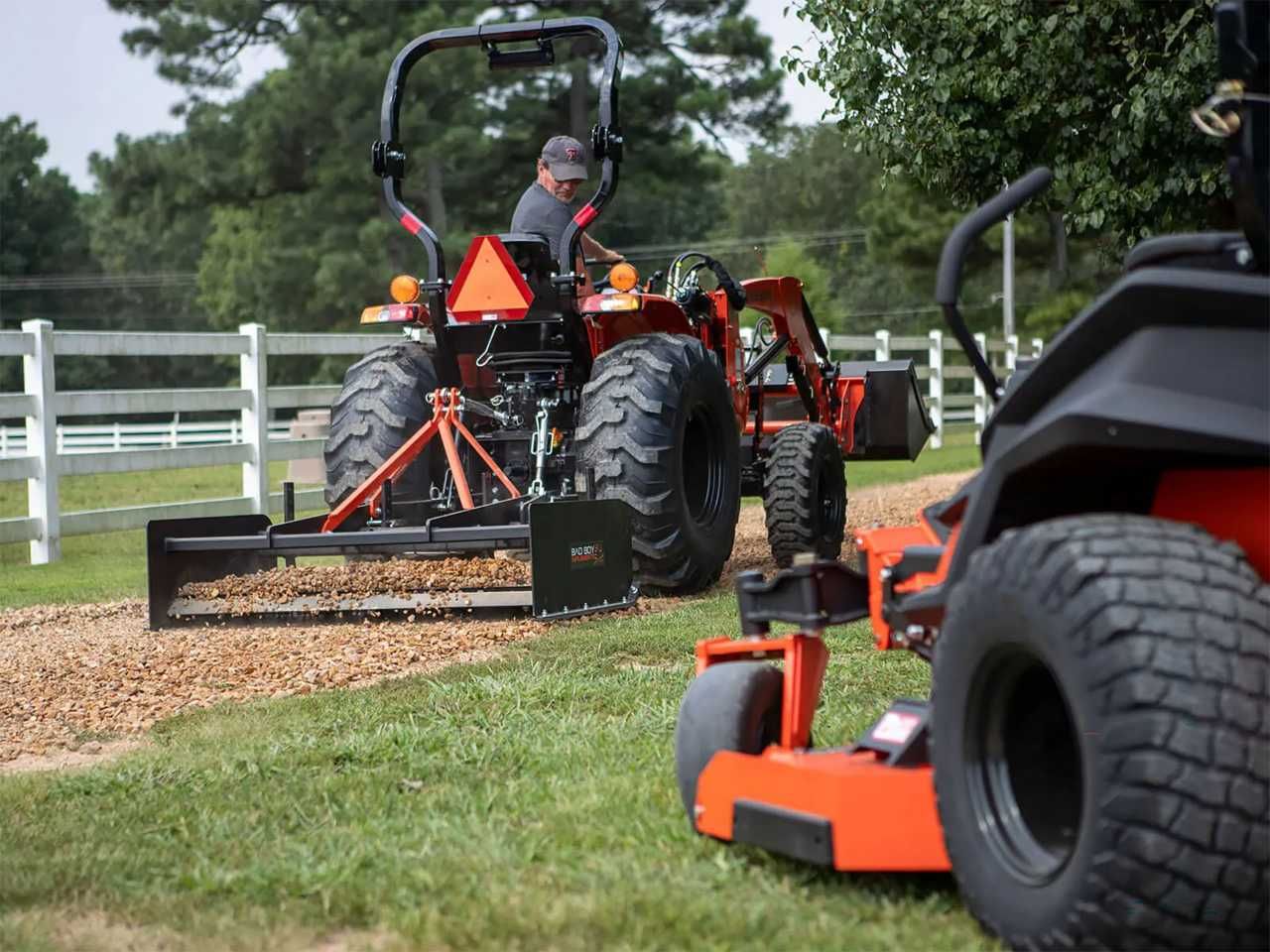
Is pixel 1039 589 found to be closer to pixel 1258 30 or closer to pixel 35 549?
pixel 1258 30

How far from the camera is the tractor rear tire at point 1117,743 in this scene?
246 centimetres

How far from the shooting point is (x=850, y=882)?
323cm

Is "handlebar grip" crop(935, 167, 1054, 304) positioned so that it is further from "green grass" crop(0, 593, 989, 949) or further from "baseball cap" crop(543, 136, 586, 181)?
"baseball cap" crop(543, 136, 586, 181)

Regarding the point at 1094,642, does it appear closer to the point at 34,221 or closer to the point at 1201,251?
the point at 1201,251

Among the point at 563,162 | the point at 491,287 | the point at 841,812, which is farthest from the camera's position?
the point at 563,162

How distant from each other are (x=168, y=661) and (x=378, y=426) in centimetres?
207

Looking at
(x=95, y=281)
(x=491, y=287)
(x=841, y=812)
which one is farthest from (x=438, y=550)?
(x=95, y=281)

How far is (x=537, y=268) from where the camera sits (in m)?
8.00

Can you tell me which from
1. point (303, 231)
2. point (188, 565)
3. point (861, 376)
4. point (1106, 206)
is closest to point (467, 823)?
point (188, 565)

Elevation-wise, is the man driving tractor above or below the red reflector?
above

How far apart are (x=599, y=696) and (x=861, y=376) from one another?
530 centimetres

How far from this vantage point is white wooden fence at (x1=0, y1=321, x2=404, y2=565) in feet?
34.5

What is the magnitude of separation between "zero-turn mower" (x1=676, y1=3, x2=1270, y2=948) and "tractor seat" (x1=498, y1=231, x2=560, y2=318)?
15.2ft

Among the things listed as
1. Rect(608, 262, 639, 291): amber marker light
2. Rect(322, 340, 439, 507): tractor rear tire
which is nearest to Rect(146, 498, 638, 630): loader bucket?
Rect(322, 340, 439, 507): tractor rear tire
